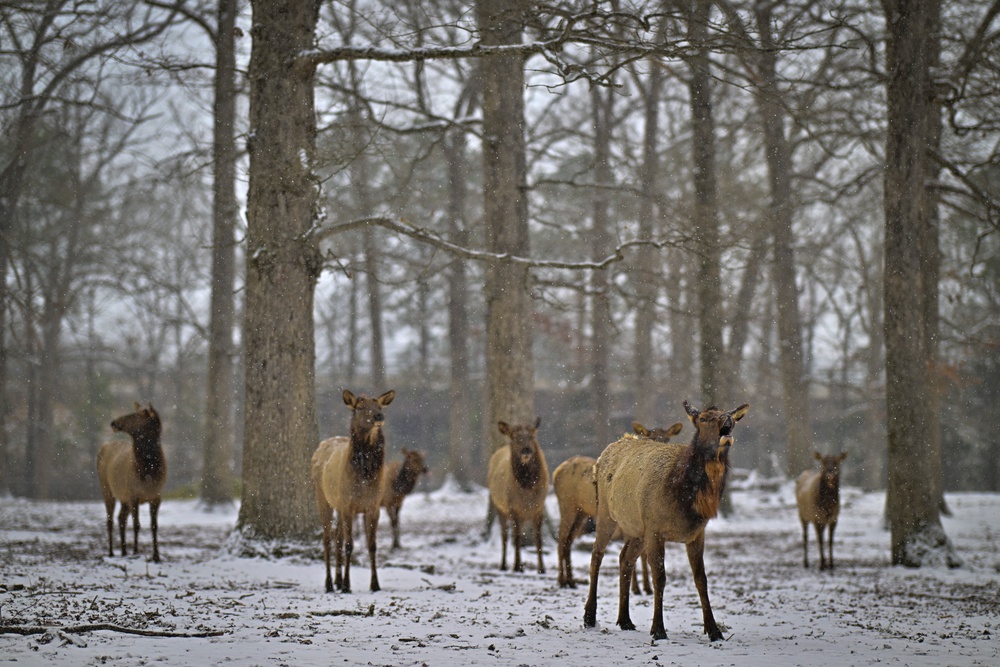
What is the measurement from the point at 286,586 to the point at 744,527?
1263cm

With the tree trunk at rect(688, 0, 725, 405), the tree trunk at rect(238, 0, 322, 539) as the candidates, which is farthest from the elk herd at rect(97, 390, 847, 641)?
the tree trunk at rect(688, 0, 725, 405)

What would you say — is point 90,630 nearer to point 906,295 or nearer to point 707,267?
point 906,295

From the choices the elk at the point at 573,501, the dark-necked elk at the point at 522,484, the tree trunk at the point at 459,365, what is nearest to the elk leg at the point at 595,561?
the elk at the point at 573,501

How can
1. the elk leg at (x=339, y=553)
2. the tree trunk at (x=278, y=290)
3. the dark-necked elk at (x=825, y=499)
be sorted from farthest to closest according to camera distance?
the dark-necked elk at (x=825, y=499)
the tree trunk at (x=278, y=290)
the elk leg at (x=339, y=553)

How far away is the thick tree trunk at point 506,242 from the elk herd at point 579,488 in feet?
4.59

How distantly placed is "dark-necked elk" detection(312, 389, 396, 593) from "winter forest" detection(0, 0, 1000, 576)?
1909 millimetres

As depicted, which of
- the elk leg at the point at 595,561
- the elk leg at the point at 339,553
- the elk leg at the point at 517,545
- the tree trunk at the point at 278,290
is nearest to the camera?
the elk leg at the point at 595,561

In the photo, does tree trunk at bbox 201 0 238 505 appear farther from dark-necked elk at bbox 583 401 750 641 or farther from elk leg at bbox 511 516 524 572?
dark-necked elk at bbox 583 401 750 641

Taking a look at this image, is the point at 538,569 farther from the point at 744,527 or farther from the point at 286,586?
the point at 744,527

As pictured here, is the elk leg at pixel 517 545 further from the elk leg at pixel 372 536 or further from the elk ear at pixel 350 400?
the elk ear at pixel 350 400

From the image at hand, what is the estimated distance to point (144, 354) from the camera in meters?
37.5

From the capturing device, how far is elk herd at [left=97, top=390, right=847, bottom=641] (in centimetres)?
665

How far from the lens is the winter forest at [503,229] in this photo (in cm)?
1112

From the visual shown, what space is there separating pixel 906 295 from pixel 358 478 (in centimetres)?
798
